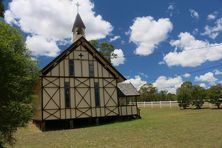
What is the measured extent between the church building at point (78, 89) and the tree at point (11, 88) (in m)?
11.7

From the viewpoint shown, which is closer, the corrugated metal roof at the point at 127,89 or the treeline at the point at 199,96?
the corrugated metal roof at the point at 127,89

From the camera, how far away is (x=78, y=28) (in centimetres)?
3316

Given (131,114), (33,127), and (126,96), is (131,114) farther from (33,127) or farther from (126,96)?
(33,127)

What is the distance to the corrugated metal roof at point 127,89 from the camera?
34.1 metres

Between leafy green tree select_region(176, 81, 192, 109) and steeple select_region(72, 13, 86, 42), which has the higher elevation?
steeple select_region(72, 13, 86, 42)

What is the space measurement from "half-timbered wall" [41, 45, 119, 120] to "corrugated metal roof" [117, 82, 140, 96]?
3.50m

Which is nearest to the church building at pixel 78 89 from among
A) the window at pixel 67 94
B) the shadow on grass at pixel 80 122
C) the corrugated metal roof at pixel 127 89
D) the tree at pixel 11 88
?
the window at pixel 67 94

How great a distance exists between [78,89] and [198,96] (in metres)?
18.1

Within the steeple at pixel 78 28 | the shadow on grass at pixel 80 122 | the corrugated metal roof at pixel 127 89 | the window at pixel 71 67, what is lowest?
the shadow on grass at pixel 80 122

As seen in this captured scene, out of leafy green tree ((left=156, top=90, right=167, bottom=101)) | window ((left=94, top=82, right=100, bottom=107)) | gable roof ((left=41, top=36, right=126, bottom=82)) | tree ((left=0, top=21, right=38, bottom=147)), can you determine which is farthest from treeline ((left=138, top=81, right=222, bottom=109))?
leafy green tree ((left=156, top=90, right=167, bottom=101))

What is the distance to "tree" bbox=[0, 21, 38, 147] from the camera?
13.2 m

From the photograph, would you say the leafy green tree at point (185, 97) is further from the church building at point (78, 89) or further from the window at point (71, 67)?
the window at point (71, 67)

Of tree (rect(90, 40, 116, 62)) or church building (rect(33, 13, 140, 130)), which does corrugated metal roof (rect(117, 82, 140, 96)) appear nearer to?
church building (rect(33, 13, 140, 130))

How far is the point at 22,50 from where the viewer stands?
15984mm
